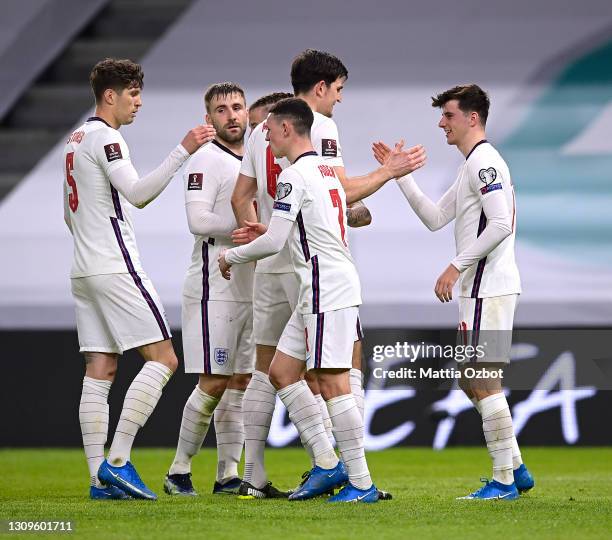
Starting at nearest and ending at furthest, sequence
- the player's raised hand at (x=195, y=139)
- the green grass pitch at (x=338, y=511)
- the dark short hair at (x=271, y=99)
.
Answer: the green grass pitch at (x=338, y=511) → the player's raised hand at (x=195, y=139) → the dark short hair at (x=271, y=99)

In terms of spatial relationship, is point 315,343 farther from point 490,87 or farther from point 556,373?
point 490,87

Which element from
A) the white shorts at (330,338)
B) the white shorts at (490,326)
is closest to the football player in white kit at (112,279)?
the white shorts at (330,338)

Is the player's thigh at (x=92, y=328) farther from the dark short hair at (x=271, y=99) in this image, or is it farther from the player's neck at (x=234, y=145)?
the dark short hair at (x=271, y=99)

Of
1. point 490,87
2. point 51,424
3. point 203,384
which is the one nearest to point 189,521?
point 203,384

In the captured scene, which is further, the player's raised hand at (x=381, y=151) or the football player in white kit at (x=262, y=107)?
the football player in white kit at (x=262, y=107)

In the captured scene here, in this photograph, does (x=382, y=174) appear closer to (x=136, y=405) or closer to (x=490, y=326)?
(x=490, y=326)

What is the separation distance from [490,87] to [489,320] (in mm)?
6598

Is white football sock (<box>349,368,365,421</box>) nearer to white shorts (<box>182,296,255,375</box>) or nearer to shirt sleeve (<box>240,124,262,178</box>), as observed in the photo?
white shorts (<box>182,296,255,375</box>)

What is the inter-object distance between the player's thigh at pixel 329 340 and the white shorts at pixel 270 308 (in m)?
0.44

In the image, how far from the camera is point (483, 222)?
539cm

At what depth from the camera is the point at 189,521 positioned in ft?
14.8

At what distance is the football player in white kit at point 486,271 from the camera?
5.24 metres
